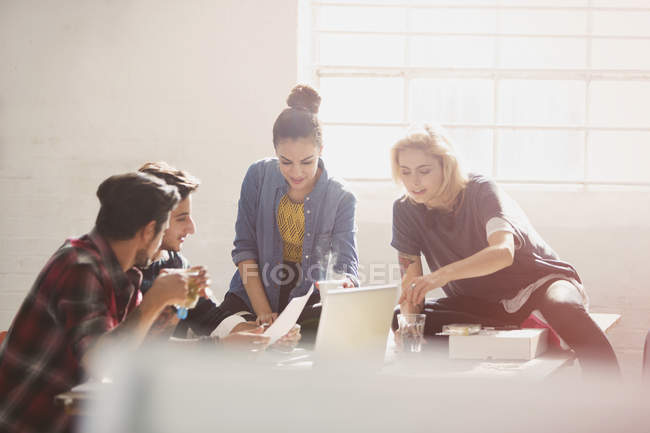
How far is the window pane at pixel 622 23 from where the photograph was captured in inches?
164

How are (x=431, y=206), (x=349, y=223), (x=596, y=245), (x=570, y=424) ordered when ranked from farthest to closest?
(x=596, y=245) < (x=349, y=223) < (x=431, y=206) < (x=570, y=424)

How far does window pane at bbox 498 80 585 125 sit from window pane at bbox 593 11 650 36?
34cm

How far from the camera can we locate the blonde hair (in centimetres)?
248

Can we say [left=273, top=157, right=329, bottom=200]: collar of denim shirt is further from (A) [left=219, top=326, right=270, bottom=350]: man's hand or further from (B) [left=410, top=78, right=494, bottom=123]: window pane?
(B) [left=410, top=78, right=494, bottom=123]: window pane

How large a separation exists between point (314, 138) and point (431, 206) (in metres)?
0.50

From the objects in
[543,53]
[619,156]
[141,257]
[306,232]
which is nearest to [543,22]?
[543,53]

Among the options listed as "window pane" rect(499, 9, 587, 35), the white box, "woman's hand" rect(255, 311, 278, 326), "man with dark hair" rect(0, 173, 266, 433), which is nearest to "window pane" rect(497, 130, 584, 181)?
"window pane" rect(499, 9, 587, 35)

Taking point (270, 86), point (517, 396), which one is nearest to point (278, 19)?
point (270, 86)

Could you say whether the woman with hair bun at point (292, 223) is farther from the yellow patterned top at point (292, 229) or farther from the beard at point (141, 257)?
the beard at point (141, 257)

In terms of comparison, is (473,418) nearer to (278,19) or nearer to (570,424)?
(570,424)

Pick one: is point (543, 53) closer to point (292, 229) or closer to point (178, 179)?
point (292, 229)

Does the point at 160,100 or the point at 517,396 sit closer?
the point at 517,396

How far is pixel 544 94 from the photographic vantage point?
13.8 ft

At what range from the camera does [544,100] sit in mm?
4191
